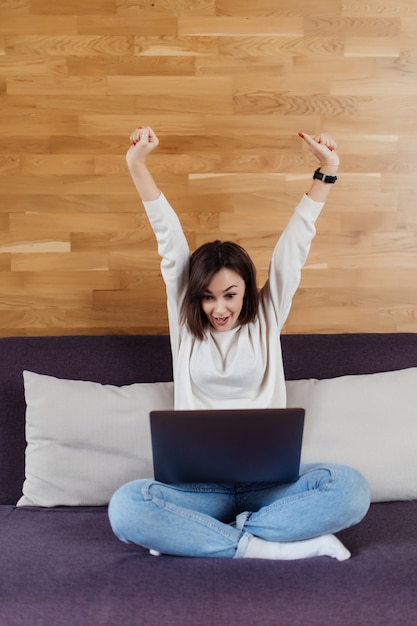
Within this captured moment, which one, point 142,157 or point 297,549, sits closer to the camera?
point 297,549

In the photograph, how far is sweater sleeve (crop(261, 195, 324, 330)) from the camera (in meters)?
2.09

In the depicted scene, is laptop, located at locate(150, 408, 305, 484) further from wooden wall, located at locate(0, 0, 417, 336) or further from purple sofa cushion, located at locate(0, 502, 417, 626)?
wooden wall, located at locate(0, 0, 417, 336)

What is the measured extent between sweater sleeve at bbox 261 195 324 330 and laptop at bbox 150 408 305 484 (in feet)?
1.80

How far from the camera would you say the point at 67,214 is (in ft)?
8.36

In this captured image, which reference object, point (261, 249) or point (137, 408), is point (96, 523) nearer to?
point (137, 408)

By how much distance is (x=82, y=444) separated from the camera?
213 centimetres

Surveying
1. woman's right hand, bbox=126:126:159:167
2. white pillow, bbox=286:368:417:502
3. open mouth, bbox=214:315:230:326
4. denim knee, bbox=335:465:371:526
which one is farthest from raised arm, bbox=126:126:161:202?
denim knee, bbox=335:465:371:526

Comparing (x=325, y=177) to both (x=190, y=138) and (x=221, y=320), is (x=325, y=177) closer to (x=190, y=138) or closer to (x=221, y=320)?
(x=221, y=320)

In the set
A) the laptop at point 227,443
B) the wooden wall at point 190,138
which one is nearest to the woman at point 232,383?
the laptop at point 227,443

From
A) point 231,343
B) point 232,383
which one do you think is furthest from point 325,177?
point 232,383

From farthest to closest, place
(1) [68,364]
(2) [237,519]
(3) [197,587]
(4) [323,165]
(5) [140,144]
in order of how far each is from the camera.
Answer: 1. (1) [68,364]
2. (4) [323,165]
3. (5) [140,144]
4. (2) [237,519]
5. (3) [197,587]

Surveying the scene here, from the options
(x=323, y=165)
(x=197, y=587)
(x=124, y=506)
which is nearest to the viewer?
(x=197, y=587)

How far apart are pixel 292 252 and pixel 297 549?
0.83 metres

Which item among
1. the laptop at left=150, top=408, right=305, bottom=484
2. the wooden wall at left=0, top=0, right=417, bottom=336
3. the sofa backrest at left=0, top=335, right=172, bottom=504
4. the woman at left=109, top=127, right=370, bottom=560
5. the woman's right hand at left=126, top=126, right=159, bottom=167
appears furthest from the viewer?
the wooden wall at left=0, top=0, right=417, bottom=336
